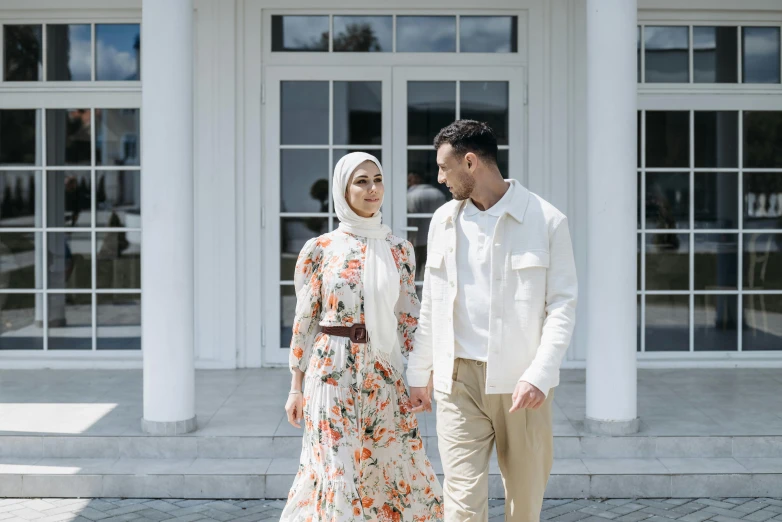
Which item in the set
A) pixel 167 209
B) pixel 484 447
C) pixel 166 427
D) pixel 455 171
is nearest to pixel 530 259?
pixel 455 171

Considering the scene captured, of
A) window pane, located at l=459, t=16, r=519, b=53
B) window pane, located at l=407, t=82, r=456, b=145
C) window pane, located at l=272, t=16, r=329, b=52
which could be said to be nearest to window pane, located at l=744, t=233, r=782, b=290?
window pane, located at l=459, t=16, r=519, b=53

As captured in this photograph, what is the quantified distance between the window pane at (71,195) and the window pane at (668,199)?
4508 millimetres

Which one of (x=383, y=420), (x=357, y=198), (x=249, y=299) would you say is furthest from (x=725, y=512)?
(x=249, y=299)

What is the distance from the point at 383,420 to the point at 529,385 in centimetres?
85

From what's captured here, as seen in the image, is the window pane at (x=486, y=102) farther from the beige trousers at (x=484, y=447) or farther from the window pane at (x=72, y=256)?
the beige trousers at (x=484, y=447)

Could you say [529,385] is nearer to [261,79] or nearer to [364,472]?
[364,472]

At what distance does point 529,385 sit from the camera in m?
3.32

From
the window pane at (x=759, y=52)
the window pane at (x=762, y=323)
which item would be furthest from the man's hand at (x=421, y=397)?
the window pane at (x=759, y=52)

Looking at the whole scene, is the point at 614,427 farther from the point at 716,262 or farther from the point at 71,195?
the point at 71,195

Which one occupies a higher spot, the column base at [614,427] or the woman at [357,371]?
the woman at [357,371]

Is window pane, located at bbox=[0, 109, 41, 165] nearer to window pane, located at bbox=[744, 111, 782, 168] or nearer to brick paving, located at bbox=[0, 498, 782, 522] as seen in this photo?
brick paving, located at bbox=[0, 498, 782, 522]

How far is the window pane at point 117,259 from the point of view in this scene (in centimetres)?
801

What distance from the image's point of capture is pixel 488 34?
7.93m

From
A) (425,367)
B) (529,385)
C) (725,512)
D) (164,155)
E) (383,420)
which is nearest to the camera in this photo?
(529,385)
